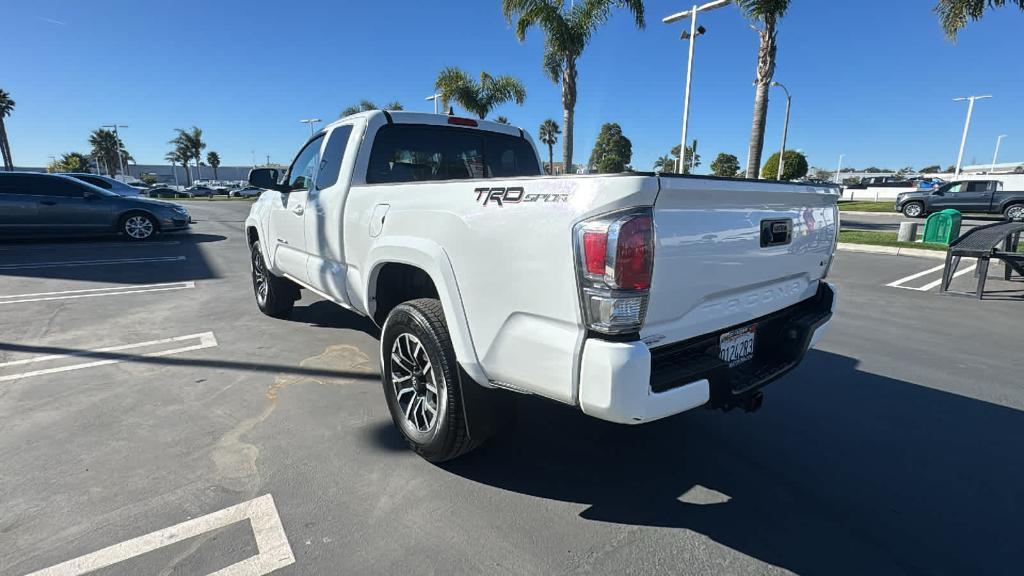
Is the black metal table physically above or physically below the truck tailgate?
below

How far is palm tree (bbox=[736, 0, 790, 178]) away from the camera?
1334 cm

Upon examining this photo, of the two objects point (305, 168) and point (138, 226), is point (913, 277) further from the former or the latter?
point (138, 226)

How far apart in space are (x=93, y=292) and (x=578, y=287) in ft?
25.3

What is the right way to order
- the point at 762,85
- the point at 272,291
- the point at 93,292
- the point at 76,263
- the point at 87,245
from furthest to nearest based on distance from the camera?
the point at 762,85 → the point at 87,245 → the point at 76,263 → the point at 93,292 → the point at 272,291

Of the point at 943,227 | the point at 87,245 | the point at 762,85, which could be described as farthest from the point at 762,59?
the point at 87,245

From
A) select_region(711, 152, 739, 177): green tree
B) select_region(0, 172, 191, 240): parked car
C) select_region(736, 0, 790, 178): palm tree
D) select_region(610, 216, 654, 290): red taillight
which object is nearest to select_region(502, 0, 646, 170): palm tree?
select_region(736, 0, 790, 178): palm tree

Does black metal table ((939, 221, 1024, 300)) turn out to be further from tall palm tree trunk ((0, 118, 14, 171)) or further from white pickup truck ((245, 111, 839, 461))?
tall palm tree trunk ((0, 118, 14, 171))

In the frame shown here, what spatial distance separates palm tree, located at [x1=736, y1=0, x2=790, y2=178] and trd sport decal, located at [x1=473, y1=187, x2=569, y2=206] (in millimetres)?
14705

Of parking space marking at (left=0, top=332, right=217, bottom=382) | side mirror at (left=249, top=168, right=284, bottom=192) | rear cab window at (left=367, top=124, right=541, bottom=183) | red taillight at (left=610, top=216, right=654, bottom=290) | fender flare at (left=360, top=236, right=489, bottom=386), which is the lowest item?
parking space marking at (left=0, top=332, right=217, bottom=382)

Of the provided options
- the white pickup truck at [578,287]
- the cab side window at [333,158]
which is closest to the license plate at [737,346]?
the white pickup truck at [578,287]

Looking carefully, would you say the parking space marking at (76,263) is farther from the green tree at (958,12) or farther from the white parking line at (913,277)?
the green tree at (958,12)

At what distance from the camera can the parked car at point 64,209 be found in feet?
34.1

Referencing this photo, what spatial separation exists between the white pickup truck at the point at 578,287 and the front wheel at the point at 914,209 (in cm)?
Result: 2337

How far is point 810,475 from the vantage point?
105 inches
